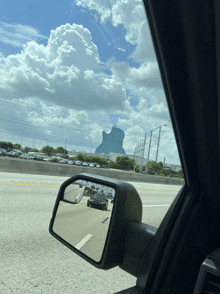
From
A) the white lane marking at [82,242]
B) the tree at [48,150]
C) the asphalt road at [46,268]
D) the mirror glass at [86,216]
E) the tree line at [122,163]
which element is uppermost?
the tree at [48,150]

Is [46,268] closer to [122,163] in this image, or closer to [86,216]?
[122,163]

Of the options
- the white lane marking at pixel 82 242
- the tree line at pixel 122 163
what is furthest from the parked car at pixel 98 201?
the tree line at pixel 122 163

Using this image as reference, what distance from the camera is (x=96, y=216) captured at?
1.54 metres

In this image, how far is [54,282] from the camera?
3.45 metres

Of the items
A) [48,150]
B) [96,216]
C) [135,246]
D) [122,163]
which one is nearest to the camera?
[135,246]

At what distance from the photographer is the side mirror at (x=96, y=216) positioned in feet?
4.48

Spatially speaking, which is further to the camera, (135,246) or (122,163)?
(122,163)

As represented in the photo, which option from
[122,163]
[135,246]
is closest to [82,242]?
[135,246]

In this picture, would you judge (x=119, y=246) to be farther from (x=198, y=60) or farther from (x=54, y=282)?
(x=54, y=282)

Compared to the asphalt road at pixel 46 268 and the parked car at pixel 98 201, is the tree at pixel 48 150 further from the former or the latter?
the parked car at pixel 98 201

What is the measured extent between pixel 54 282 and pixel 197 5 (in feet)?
11.4

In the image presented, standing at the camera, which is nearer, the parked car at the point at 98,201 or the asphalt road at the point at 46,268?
the parked car at the point at 98,201

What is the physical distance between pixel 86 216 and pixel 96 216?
107 millimetres

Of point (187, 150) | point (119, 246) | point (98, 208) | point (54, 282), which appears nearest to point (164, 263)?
point (119, 246)
